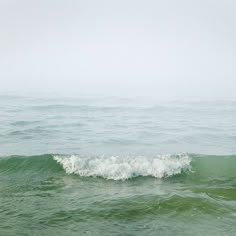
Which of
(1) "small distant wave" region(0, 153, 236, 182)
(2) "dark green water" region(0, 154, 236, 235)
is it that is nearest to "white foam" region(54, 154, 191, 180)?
(1) "small distant wave" region(0, 153, 236, 182)

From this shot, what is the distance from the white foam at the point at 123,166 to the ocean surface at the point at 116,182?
0.12ft

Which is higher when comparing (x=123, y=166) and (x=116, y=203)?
(x=123, y=166)

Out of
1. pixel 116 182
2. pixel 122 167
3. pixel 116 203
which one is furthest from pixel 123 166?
pixel 116 203

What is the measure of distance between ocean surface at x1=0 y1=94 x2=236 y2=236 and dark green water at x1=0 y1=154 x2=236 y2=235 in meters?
0.02

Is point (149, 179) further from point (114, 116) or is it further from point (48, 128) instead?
point (114, 116)

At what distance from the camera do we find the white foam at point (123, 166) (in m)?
13.2

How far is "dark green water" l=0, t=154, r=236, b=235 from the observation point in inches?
326

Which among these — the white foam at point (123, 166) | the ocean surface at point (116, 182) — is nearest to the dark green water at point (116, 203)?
the ocean surface at point (116, 182)

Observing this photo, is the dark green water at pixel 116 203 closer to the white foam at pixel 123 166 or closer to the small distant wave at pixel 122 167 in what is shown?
the small distant wave at pixel 122 167

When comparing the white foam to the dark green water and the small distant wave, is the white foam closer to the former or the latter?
the small distant wave

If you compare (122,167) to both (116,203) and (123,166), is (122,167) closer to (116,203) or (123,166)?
(123,166)

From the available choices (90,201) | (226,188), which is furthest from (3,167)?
(226,188)

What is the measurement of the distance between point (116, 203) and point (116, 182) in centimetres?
253

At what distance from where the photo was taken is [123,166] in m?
13.6
